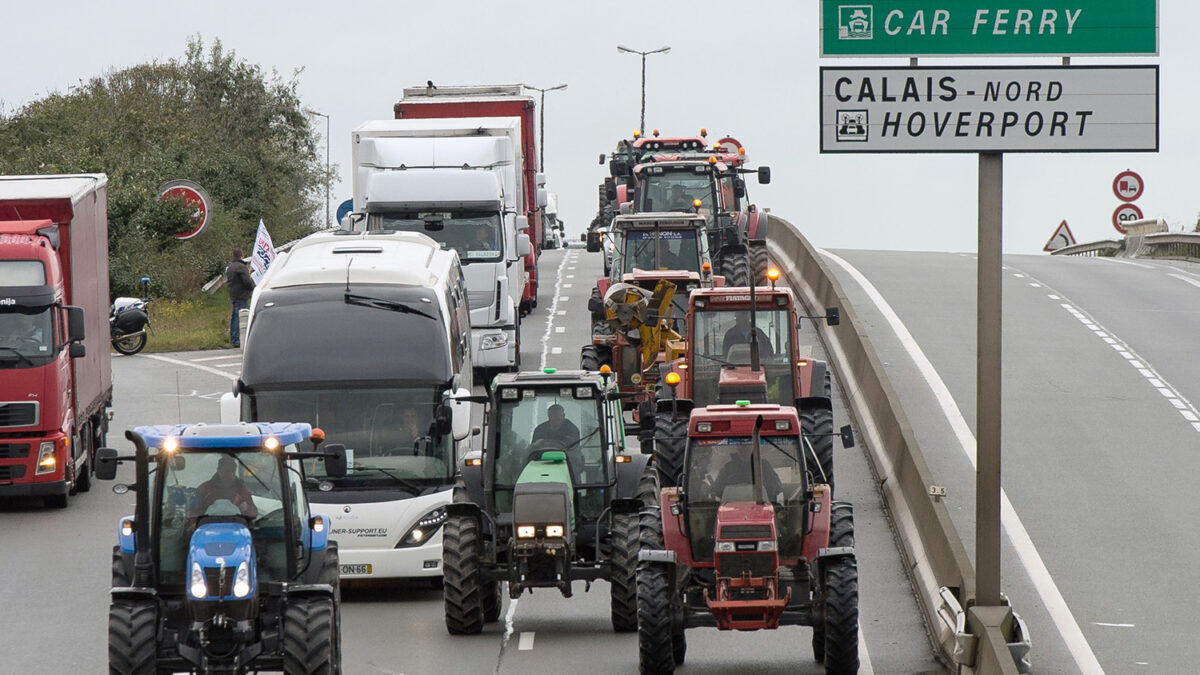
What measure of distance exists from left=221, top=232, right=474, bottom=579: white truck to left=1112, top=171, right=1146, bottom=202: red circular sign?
120ft

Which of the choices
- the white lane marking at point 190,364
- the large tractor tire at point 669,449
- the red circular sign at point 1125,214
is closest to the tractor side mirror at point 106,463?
the large tractor tire at point 669,449

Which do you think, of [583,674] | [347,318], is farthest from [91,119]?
[583,674]

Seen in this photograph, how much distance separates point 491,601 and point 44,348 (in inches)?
339

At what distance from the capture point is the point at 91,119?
64938 mm

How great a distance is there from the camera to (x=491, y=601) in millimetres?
17484

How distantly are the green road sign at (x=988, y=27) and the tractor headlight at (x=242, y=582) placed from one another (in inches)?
234

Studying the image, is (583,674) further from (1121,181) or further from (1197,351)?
(1121,181)

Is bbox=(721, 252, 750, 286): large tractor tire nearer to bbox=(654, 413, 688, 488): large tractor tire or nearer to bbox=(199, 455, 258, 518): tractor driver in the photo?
bbox=(654, 413, 688, 488): large tractor tire

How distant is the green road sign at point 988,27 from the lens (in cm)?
1441

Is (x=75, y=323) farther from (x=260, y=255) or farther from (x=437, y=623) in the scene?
(x=260, y=255)

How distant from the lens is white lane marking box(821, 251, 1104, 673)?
17.0 m

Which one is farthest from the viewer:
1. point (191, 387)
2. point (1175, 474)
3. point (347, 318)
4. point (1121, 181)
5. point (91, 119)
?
point (91, 119)

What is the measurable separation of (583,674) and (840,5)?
5.94 metres

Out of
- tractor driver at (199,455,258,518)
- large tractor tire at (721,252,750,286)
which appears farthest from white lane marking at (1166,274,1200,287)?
tractor driver at (199,455,258,518)
